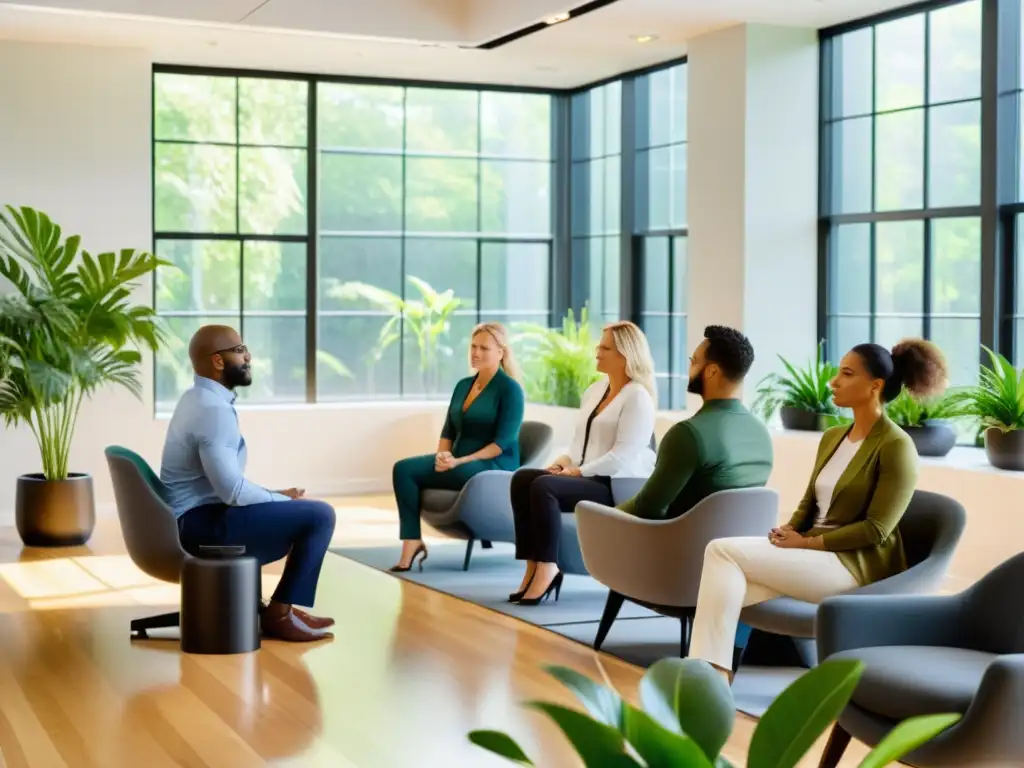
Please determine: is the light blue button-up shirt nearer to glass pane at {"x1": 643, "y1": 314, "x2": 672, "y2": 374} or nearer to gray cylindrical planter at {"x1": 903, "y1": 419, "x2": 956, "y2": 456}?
gray cylindrical planter at {"x1": 903, "y1": 419, "x2": 956, "y2": 456}

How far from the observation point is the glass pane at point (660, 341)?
10.4 meters

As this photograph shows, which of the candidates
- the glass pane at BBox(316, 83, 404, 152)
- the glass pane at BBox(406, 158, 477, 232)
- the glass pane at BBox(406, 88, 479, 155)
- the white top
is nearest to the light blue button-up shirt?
the white top

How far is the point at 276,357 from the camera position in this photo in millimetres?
10898

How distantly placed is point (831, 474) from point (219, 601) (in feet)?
8.05

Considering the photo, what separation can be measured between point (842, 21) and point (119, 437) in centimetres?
555

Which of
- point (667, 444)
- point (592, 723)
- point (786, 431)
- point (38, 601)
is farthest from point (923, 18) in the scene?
point (592, 723)


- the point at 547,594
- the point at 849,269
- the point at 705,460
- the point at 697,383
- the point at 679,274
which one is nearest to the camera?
the point at 705,460

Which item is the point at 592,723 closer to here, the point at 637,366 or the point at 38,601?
the point at 637,366

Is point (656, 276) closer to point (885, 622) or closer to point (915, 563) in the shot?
point (915, 563)

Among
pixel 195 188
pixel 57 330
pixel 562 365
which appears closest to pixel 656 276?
pixel 562 365

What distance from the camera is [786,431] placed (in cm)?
844

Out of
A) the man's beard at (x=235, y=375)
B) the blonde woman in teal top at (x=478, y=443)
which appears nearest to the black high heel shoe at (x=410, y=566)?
the blonde woman in teal top at (x=478, y=443)

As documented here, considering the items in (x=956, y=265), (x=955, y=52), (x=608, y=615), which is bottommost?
(x=608, y=615)

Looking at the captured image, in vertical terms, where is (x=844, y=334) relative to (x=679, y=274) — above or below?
below
